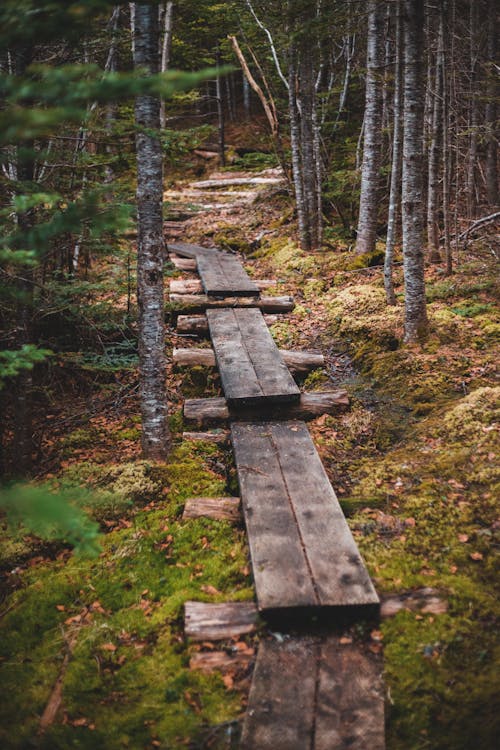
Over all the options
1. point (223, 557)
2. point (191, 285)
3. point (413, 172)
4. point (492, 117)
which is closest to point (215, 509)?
point (223, 557)

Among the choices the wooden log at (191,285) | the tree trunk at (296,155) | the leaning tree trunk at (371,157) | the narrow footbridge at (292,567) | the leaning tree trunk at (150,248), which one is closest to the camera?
the narrow footbridge at (292,567)

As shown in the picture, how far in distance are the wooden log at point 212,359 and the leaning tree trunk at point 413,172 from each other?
1.51 meters

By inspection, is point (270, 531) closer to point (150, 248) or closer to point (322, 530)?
point (322, 530)

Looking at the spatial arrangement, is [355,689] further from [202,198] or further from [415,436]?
[202,198]

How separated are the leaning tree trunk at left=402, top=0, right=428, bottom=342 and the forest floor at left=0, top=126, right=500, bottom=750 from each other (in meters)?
0.51

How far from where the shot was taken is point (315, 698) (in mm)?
3150

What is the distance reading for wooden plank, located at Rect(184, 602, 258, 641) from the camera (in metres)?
3.66

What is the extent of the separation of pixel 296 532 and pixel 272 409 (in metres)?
2.47

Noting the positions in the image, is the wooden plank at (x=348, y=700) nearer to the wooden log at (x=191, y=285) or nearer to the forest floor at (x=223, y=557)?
the forest floor at (x=223, y=557)

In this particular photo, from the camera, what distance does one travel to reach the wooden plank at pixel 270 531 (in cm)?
372

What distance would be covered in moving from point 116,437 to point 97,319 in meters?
2.01

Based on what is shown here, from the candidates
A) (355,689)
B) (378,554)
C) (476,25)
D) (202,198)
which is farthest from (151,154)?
(202,198)

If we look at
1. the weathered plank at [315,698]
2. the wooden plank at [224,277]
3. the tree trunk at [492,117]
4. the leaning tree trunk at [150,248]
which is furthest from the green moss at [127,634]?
the tree trunk at [492,117]

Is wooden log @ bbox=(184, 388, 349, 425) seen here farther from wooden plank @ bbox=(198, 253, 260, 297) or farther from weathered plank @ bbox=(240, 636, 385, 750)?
wooden plank @ bbox=(198, 253, 260, 297)
